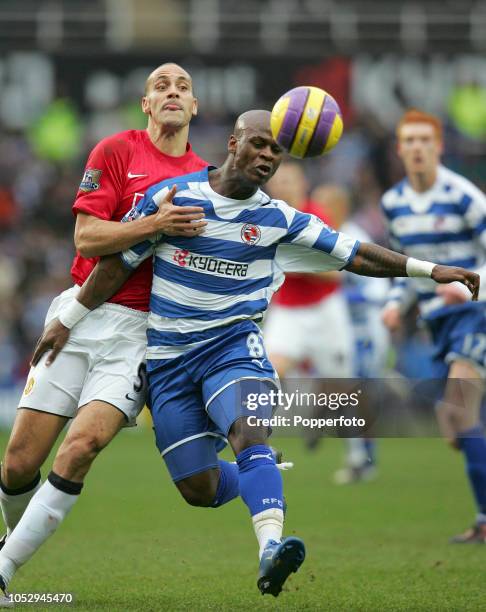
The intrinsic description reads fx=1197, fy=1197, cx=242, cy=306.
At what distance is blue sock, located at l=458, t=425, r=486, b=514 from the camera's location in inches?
313

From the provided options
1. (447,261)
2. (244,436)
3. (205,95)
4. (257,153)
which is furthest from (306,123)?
(205,95)

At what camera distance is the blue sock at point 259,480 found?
206 inches

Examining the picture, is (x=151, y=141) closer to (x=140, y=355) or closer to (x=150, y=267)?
(x=150, y=267)

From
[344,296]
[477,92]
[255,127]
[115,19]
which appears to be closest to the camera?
[255,127]

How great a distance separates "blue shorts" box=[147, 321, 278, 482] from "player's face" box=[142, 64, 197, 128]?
3.79 ft

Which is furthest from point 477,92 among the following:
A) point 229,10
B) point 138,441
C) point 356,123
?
point 138,441

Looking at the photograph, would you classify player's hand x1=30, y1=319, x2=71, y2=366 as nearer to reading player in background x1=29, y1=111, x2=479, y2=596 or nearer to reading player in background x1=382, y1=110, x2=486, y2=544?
reading player in background x1=29, y1=111, x2=479, y2=596

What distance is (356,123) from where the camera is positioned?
62.2 ft

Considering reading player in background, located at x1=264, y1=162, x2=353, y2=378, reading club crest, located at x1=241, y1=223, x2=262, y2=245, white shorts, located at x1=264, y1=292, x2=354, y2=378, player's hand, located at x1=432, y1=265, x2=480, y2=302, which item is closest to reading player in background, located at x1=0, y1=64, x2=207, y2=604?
reading club crest, located at x1=241, y1=223, x2=262, y2=245

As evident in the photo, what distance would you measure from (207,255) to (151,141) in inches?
35.1

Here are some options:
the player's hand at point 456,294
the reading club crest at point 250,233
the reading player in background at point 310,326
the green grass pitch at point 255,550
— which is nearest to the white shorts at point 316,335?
the reading player in background at point 310,326

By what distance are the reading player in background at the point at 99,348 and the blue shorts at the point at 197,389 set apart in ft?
0.53

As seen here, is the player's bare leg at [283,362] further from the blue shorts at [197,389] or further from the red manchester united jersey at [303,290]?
the blue shorts at [197,389]

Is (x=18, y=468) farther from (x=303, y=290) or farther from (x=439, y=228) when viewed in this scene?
(x=303, y=290)
